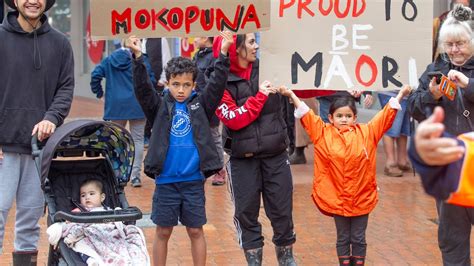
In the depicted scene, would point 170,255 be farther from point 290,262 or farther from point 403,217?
point 403,217

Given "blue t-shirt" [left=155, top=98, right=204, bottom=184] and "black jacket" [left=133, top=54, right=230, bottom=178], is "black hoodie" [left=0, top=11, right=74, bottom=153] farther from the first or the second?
"blue t-shirt" [left=155, top=98, right=204, bottom=184]

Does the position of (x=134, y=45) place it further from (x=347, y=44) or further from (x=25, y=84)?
(x=347, y=44)

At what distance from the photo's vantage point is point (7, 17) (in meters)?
5.91

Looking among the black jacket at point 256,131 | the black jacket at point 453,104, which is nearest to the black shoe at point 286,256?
the black jacket at point 256,131

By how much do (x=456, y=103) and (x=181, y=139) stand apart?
1.71 meters

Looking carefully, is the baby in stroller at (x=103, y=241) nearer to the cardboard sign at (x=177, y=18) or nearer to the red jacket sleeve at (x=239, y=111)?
the red jacket sleeve at (x=239, y=111)

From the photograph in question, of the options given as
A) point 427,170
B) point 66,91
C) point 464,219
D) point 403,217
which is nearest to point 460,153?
point 427,170

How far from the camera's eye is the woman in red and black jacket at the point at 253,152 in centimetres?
618

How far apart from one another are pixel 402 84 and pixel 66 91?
7.25 feet

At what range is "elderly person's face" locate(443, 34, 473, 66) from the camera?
213 inches

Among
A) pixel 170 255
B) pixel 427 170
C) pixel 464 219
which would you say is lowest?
pixel 170 255

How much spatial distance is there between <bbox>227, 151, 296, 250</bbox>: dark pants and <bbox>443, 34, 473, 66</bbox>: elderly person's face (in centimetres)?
143

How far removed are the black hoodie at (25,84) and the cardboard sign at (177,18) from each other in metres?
0.36

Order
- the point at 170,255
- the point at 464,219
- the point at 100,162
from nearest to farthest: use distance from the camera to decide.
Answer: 1. the point at 464,219
2. the point at 100,162
3. the point at 170,255
